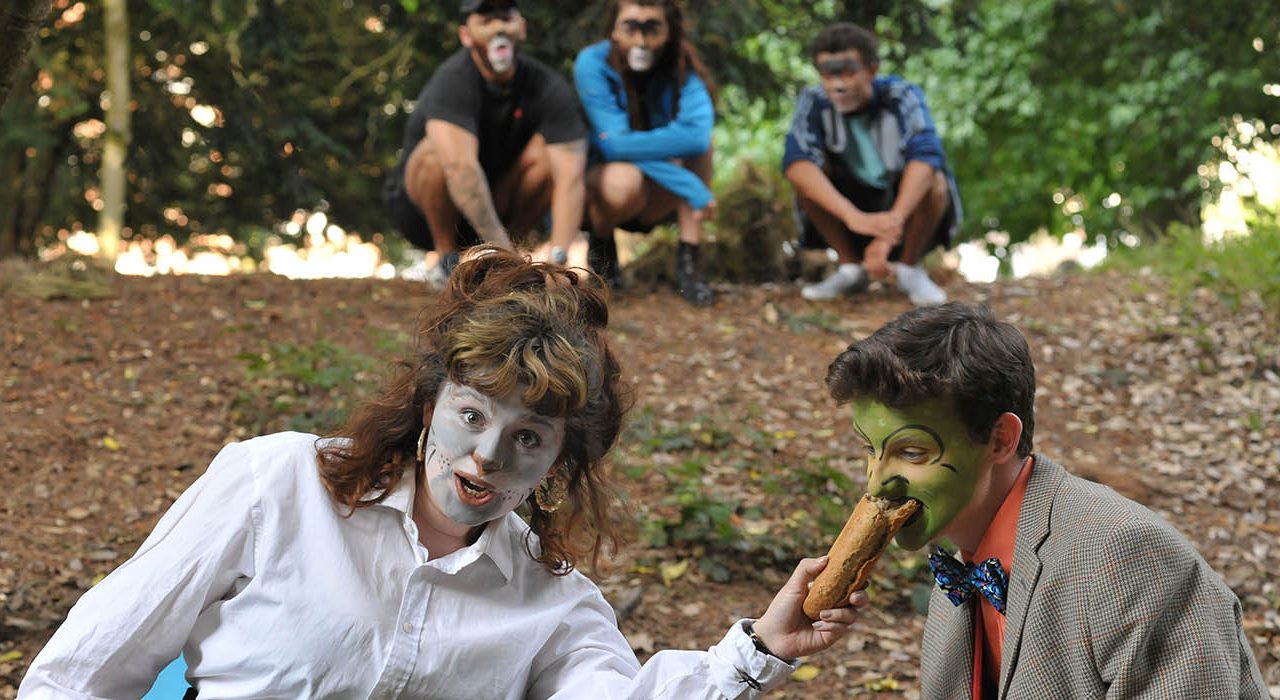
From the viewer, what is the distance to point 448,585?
2.85 meters

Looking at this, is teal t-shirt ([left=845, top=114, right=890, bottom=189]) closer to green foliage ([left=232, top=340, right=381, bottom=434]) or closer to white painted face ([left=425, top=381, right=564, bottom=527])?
green foliage ([left=232, top=340, right=381, bottom=434])


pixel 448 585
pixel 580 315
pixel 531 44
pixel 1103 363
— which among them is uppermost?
pixel 531 44

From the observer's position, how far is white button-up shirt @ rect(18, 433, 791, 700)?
2.61 meters

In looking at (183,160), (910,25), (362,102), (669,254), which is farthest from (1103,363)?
(183,160)

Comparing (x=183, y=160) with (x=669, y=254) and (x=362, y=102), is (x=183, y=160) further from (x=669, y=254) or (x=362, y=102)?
(x=669, y=254)

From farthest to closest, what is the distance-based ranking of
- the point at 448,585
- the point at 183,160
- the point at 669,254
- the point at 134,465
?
the point at 183,160, the point at 669,254, the point at 134,465, the point at 448,585

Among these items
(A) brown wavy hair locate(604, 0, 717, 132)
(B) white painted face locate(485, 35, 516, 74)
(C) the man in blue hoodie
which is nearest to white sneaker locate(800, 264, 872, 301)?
(C) the man in blue hoodie

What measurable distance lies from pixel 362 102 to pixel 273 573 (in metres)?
9.77

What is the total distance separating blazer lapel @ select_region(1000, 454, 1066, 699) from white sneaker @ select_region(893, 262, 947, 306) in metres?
4.86

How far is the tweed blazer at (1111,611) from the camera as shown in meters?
2.44

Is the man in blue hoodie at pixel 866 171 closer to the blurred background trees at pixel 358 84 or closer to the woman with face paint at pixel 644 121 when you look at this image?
the woman with face paint at pixel 644 121

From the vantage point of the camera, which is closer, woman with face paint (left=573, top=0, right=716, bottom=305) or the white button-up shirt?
the white button-up shirt

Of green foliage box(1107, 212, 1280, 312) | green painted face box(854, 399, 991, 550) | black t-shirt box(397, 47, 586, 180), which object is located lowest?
green foliage box(1107, 212, 1280, 312)

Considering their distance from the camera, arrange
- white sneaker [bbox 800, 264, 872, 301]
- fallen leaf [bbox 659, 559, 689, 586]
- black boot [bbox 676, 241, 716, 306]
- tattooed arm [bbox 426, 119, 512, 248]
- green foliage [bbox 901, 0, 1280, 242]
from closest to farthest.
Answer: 1. fallen leaf [bbox 659, 559, 689, 586]
2. tattooed arm [bbox 426, 119, 512, 248]
3. black boot [bbox 676, 241, 716, 306]
4. white sneaker [bbox 800, 264, 872, 301]
5. green foliage [bbox 901, 0, 1280, 242]
